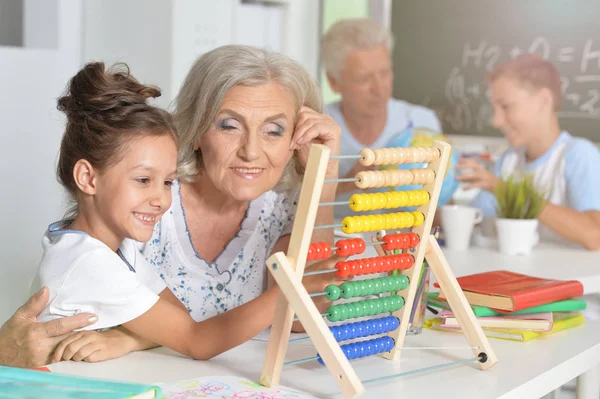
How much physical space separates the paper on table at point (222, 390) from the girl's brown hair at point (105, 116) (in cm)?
50

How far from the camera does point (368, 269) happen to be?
1489 millimetres

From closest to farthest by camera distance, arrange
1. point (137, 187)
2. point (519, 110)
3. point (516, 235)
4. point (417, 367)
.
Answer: point (417, 367), point (137, 187), point (516, 235), point (519, 110)

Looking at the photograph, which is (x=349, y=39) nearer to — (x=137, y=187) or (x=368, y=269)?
(x=137, y=187)

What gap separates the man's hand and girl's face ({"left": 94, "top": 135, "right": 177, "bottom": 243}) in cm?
21

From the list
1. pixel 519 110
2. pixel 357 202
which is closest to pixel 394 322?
pixel 357 202

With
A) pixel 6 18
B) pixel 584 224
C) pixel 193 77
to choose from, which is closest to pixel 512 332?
pixel 193 77

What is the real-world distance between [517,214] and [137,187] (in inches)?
61.5

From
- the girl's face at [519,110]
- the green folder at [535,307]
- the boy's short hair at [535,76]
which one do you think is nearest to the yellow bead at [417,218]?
the green folder at [535,307]

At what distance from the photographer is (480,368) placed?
1521mm

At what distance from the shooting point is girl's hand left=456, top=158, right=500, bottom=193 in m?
2.94

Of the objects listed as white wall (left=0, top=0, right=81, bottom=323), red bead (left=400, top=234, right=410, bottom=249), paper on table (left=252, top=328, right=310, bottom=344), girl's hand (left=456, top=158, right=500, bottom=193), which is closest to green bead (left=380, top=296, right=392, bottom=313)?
red bead (left=400, top=234, right=410, bottom=249)

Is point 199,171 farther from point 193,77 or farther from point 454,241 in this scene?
point 454,241

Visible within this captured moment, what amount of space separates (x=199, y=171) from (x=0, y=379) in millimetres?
928

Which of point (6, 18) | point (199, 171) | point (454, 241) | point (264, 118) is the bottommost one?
point (454, 241)
